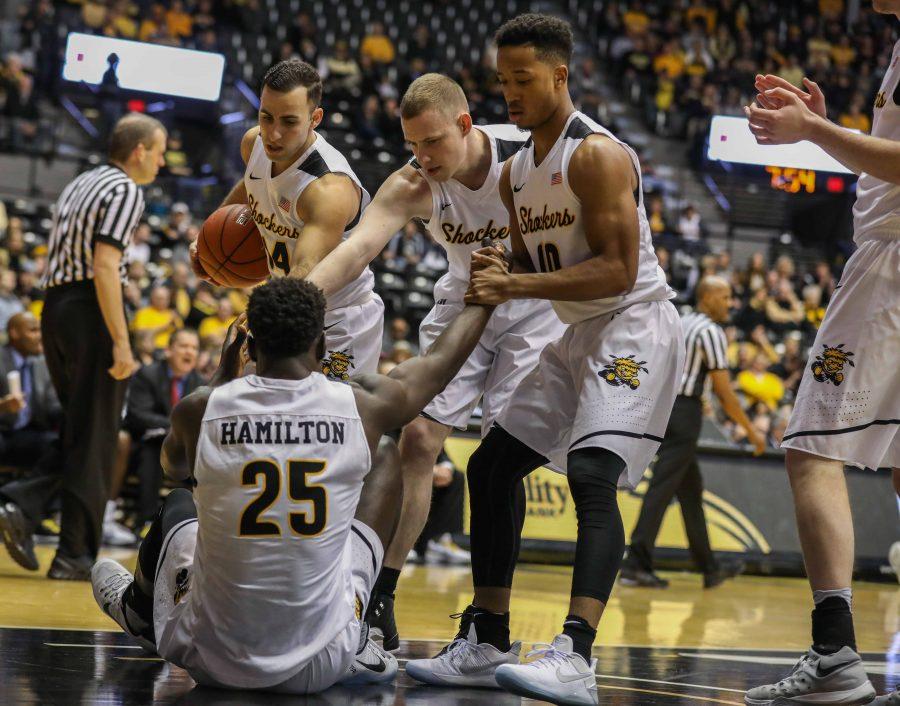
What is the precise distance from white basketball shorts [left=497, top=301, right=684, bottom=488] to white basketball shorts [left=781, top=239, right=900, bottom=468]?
45 cm

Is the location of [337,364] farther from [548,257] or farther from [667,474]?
[667,474]

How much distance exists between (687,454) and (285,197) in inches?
184

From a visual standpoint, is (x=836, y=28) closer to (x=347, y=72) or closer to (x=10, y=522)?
(x=347, y=72)

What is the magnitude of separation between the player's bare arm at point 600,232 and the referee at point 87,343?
10.5 feet

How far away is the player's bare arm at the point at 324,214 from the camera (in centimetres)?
444

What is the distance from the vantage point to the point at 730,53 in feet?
77.0

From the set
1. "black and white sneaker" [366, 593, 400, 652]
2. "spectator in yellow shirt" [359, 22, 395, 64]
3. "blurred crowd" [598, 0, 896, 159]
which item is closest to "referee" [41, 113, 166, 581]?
"black and white sneaker" [366, 593, 400, 652]

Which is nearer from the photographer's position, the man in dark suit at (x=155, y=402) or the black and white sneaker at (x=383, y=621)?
the black and white sneaker at (x=383, y=621)

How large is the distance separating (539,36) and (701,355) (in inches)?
201

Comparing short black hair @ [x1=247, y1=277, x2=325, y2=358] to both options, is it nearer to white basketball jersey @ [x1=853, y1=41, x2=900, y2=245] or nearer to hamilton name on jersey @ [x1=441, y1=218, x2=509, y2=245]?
hamilton name on jersey @ [x1=441, y1=218, x2=509, y2=245]

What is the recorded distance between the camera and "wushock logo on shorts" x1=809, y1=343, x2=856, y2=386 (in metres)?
3.71

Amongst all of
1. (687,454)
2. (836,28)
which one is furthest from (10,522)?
(836,28)

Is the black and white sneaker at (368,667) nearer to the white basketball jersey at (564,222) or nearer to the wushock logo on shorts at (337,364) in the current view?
the white basketball jersey at (564,222)

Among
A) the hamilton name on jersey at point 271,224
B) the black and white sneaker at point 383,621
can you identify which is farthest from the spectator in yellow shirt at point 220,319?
the black and white sneaker at point 383,621
